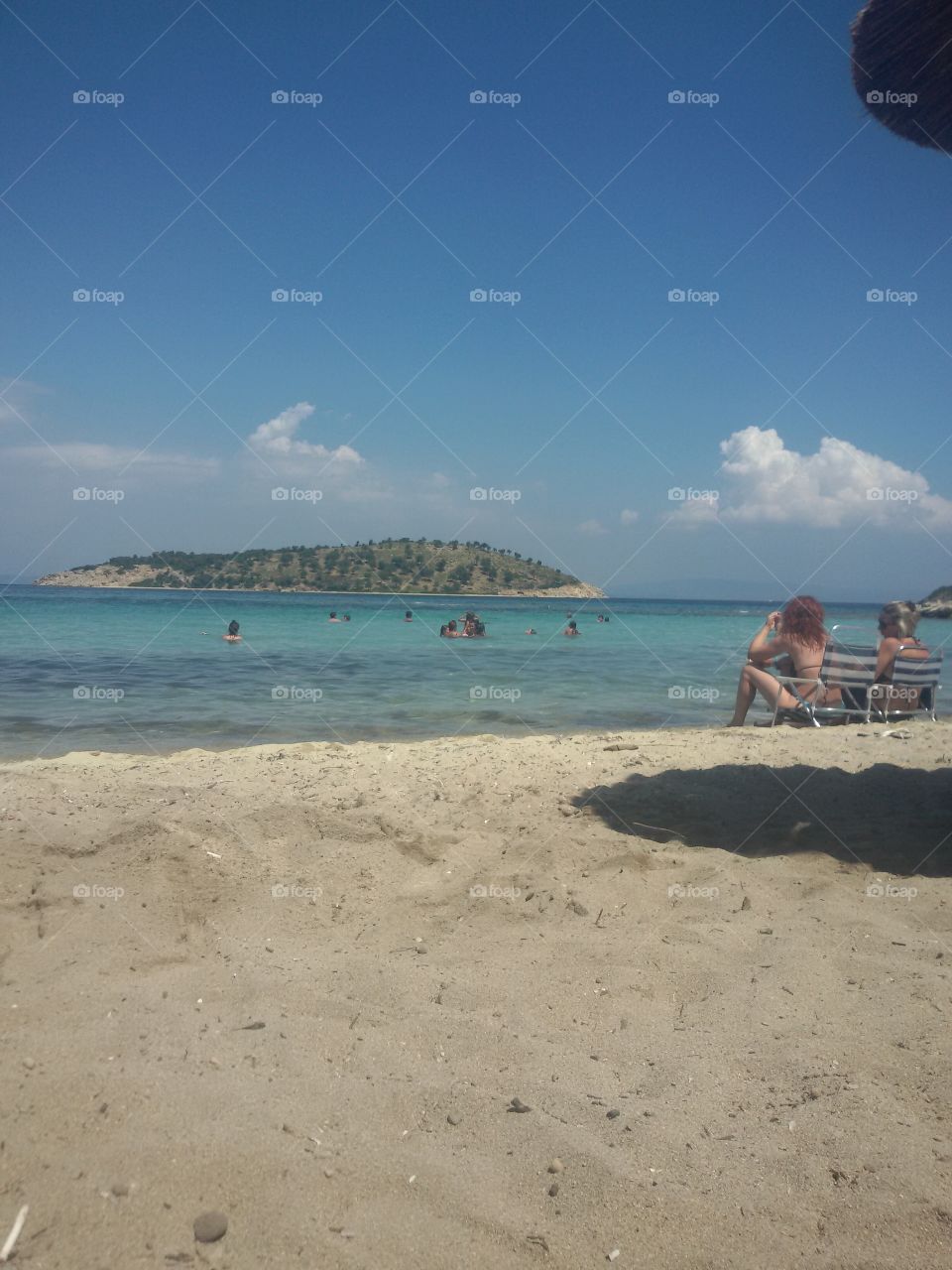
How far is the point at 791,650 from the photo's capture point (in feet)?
30.5

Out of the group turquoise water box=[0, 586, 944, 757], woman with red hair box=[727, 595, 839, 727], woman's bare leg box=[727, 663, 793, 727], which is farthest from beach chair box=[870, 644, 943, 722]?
turquoise water box=[0, 586, 944, 757]

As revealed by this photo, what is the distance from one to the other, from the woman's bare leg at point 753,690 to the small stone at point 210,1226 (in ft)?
25.4

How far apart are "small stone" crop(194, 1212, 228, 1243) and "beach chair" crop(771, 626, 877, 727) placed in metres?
7.60

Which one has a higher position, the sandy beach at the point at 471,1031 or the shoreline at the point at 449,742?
the shoreline at the point at 449,742

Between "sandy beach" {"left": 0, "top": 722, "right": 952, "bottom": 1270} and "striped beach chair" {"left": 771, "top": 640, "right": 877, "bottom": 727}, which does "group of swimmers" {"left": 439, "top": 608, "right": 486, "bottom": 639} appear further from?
"sandy beach" {"left": 0, "top": 722, "right": 952, "bottom": 1270}

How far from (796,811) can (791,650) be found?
14.4ft

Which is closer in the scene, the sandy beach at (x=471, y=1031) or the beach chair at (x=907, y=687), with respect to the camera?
the sandy beach at (x=471, y=1031)

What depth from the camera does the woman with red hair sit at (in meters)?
9.17

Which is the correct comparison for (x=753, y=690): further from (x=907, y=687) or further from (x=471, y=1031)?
(x=471, y=1031)

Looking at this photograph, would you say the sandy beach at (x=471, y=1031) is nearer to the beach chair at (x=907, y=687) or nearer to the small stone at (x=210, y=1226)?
the small stone at (x=210, y=1226)

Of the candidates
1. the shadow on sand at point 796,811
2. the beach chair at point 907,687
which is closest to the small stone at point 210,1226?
the shadow on sand at point 796,811

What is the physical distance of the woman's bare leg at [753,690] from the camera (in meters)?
9.10

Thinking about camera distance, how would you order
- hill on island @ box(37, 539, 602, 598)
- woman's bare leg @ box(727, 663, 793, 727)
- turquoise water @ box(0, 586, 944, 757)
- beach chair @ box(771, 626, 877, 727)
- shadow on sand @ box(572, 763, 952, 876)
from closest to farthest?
1. shadow on sand @ box(572, 763, 952, 876)
2. beach chair @ box(771, 626, 877, 727)
3. woman's bare leg @ box(727, 663, 793, 727)
4. turquoise water @ box(0, 586, 944, 757)
5. hill on island @ box(37, 539, 602, 598)

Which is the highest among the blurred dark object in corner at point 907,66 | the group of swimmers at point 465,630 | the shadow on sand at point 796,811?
the blurred dark object in corner at point 907,66
